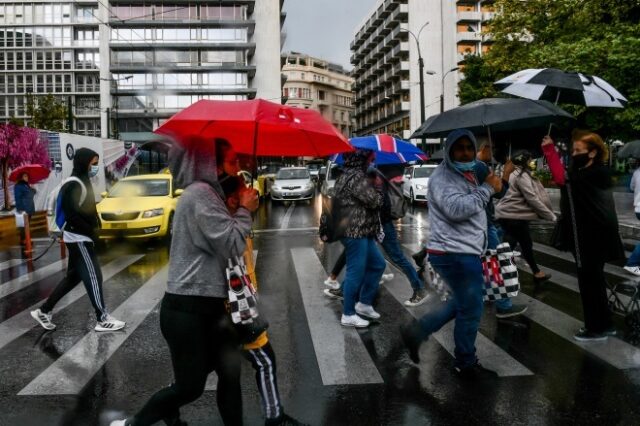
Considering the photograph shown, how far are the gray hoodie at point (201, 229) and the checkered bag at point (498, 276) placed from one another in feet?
9.23

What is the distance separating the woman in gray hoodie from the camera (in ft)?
8.96

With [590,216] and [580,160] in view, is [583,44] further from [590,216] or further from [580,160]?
[590,216]

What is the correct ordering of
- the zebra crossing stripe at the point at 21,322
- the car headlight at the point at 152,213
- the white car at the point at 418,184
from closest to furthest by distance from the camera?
1. the zebra crossing stripe at the point at 21,322
2. the car headlight at the point at 152,213
3. the white car at the point at 418,184

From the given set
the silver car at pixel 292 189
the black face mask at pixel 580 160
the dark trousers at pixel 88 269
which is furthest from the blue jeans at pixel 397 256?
the silver car at pixel 292 189

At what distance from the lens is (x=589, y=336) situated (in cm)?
505

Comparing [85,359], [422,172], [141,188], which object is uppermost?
[422,172]

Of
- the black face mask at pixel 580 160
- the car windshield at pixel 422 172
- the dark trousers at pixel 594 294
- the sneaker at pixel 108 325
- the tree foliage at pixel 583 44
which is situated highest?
the tree foliage at pixel 583 44

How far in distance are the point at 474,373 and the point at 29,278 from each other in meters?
7.10

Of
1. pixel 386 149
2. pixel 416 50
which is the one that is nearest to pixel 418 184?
pixel 386 149

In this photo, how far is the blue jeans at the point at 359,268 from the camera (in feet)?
17.9

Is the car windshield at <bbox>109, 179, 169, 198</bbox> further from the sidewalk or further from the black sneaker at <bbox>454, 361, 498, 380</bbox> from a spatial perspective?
the black sneaker at <bbox>454, 361, 498, 380</bbox>

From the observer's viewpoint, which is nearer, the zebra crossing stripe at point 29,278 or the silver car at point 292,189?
the zebra crossing stripe at point 29,278

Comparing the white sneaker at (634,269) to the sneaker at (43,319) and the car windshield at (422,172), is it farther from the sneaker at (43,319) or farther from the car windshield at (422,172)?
the car windshield at (422,172)

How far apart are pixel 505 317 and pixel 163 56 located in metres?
59.5
